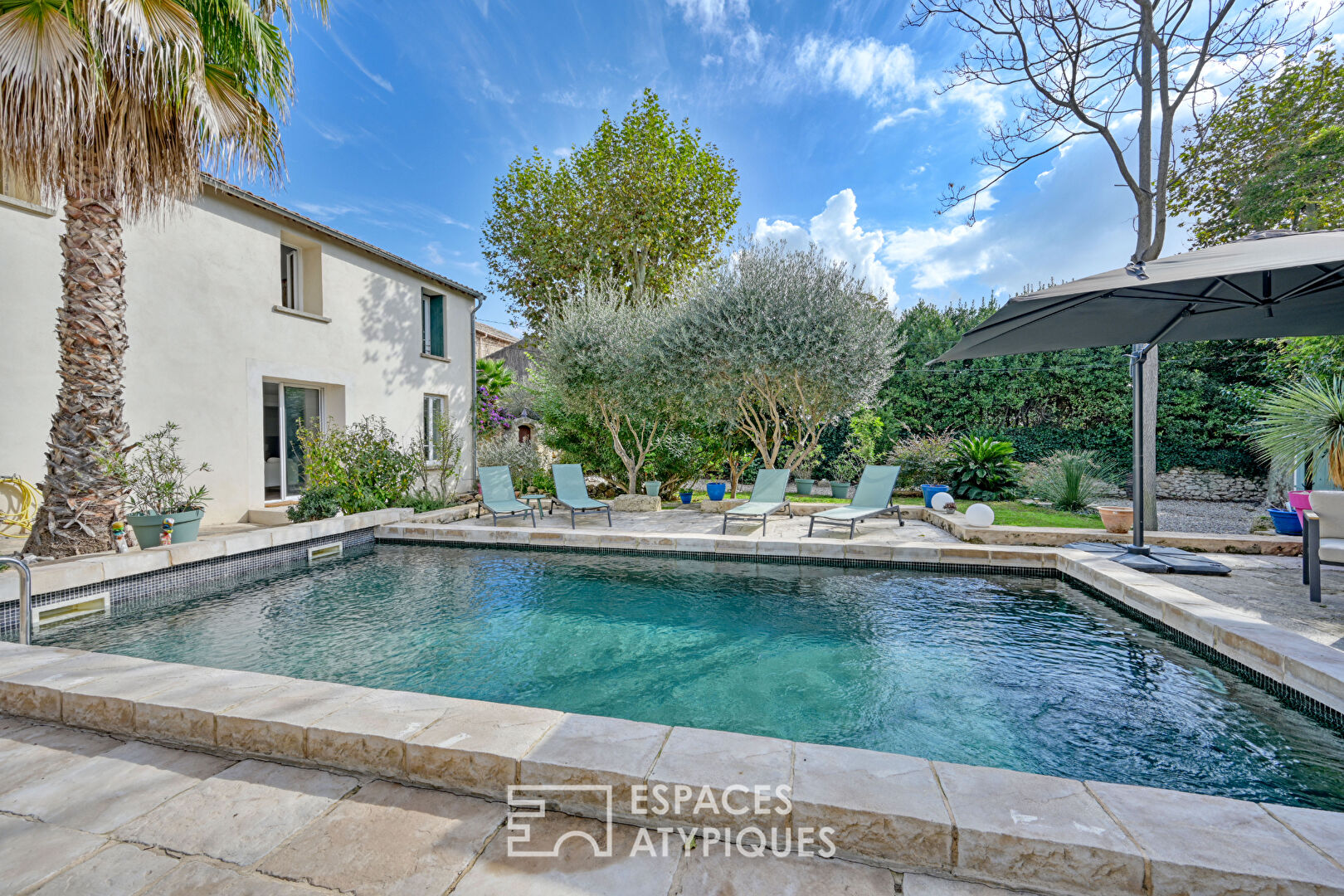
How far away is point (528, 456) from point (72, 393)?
8.46 meters

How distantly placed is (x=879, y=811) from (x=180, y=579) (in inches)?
274

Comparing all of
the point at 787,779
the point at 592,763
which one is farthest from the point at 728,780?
the point at 592,763

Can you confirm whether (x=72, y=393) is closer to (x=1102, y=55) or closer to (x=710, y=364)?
(x=710, y=364)

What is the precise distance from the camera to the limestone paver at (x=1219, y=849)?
1.55 meters

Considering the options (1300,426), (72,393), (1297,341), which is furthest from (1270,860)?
(1297,341)

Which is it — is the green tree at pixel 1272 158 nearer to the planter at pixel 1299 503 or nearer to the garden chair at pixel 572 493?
the planter at pixel 1299 503

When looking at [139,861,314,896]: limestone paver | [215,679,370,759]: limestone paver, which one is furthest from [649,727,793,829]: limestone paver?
[215,679,370,759]: limestone paver

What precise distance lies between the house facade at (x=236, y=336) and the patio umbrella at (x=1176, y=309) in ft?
32.8

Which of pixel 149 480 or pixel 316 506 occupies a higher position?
pixel 149 480

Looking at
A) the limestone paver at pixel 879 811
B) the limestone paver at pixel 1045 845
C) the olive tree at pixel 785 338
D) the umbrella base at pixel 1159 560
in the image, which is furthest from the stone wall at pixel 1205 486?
the limestone paver at pixel 879 811

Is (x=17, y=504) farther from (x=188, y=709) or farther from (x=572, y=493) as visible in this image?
(x=188, y=709)

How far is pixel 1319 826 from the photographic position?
178 cm

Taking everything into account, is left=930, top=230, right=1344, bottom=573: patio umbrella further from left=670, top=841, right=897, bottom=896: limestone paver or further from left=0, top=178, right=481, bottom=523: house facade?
left=0, top=178, right=481, bottom=523: house facade

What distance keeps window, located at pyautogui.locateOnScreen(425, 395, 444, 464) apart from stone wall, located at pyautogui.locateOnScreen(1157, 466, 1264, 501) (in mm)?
16136
